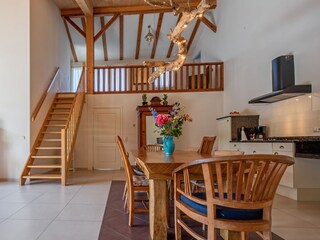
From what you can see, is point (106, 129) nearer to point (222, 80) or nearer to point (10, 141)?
point (10, 141)

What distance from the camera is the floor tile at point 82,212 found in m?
3.06

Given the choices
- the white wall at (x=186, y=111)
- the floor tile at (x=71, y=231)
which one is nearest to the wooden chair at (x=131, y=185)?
the floor tile at (x=71, y=231)

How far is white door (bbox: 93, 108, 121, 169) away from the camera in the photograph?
7852 mm

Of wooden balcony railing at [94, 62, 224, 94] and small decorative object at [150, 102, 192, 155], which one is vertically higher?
wooden balcony railing at [94, 62, 224, 94]

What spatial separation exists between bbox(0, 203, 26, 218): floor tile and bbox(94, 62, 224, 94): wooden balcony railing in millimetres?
4809

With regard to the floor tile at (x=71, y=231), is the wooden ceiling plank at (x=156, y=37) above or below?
above

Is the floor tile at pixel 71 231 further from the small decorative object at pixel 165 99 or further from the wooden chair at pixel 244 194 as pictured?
the small decorative object at pixel 165 99

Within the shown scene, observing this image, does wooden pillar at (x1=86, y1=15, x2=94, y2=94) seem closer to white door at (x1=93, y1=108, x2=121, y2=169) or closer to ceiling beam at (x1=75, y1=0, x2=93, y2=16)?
ceiling beam at (x1=75, y1=0, x2=93, y2=16)

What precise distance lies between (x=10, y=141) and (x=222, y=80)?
21.1 feet

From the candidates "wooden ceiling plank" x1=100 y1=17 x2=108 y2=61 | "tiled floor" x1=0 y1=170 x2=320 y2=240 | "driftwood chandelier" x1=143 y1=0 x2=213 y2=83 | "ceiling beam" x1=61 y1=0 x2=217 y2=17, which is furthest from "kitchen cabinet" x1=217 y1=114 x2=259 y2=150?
"wooden ceiling plank" x1=100 y1=17 x2=108 y2=61

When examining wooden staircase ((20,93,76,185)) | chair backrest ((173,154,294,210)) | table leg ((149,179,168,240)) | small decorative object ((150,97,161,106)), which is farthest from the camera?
small decorative object ((150,97,161,106))

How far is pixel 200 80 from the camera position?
7.99 meters

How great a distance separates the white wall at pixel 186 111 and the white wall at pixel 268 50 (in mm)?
552

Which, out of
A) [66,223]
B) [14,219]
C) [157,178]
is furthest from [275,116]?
[14,219]
